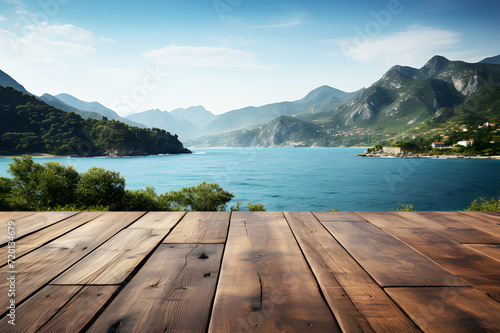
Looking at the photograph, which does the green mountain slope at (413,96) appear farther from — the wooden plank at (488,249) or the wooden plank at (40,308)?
the wooden plank at (40,308)

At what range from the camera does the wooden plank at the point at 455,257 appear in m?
1.33

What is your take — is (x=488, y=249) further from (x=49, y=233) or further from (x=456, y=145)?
(x=456, y=145)

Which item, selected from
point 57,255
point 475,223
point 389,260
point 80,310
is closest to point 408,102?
point 475,223

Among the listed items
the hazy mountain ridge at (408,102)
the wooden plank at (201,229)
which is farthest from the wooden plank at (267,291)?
the hazy mountain ridge at (408,102)

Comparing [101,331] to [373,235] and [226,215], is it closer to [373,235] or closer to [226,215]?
[226,215]

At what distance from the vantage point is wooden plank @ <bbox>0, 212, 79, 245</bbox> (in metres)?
2.09

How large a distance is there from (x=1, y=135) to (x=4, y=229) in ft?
350

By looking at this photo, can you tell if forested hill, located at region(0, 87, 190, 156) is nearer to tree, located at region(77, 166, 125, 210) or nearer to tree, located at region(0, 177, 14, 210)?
tree, located at region(77, 166, 125, 210)

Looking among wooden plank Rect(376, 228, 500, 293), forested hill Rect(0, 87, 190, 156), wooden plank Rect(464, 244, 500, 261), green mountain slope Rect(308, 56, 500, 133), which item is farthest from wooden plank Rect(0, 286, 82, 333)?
green mountain slope Rect(308, 56, 500, 133)

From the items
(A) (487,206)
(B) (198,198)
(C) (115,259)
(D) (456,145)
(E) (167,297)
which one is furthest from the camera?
(D) (456,145)

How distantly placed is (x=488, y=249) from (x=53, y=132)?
353 feet

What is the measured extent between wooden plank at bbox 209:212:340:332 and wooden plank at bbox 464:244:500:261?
1.35 metres

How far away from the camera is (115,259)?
155 centimetres

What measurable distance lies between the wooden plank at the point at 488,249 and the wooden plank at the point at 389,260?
501 millimetres
